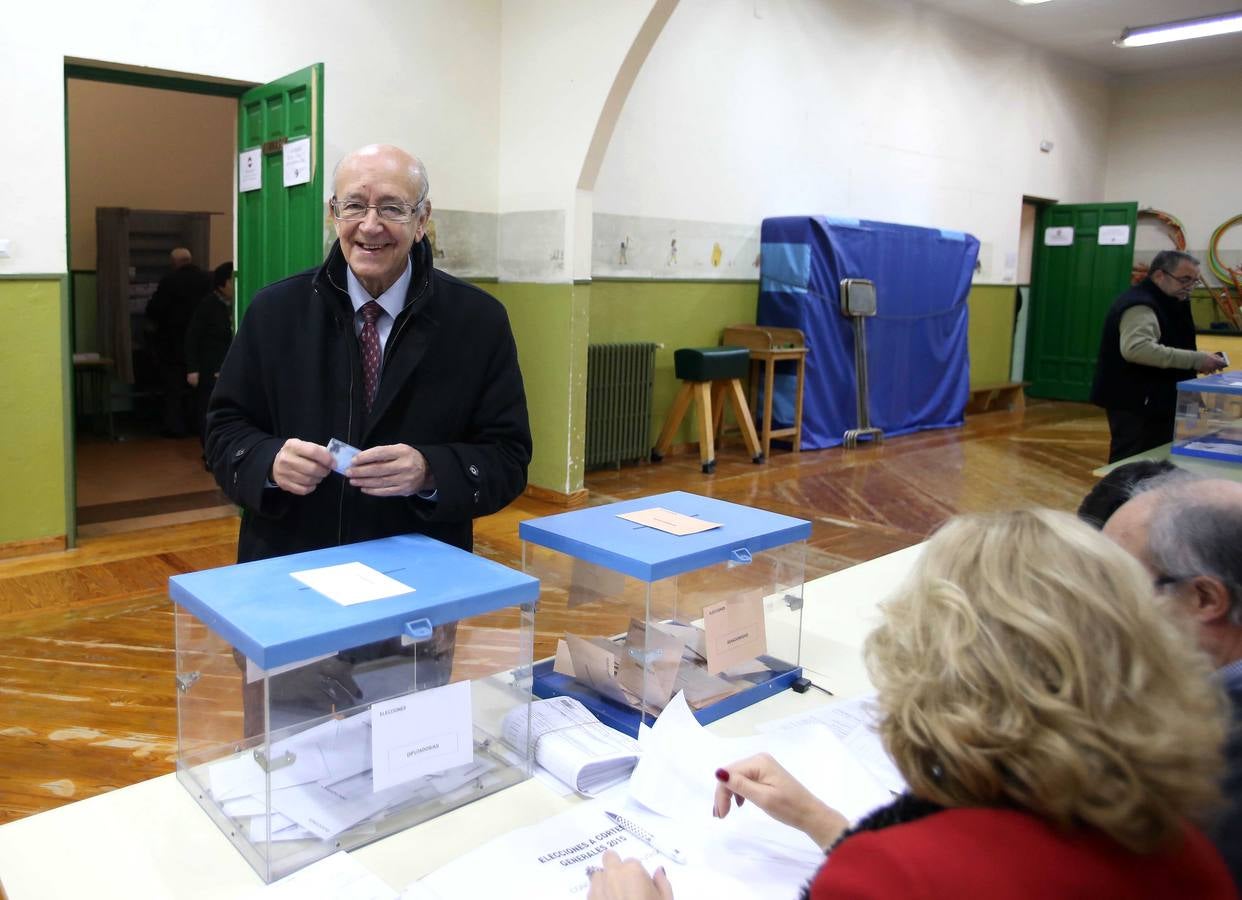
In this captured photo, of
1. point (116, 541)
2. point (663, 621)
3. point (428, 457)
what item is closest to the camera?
point (663, 621)

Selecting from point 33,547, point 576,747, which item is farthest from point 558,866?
point 33,547

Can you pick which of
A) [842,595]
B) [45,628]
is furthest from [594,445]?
[842,595]

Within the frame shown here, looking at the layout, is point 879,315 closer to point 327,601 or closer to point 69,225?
point 69,225

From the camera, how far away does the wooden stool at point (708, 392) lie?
7.14 m

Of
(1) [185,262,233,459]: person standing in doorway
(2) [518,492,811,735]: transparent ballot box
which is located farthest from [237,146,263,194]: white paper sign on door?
(2) [518,492,811,735]: transparent ballot box

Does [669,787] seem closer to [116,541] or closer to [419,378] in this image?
[419,378]

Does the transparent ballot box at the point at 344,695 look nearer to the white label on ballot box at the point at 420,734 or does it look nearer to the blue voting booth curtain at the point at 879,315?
the white label on ballot box at the point at 420,734

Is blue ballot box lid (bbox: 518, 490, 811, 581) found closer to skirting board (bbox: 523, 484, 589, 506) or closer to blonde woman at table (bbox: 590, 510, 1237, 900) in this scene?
blonde woman at table (bbox: 590, 510, 1237, 900)

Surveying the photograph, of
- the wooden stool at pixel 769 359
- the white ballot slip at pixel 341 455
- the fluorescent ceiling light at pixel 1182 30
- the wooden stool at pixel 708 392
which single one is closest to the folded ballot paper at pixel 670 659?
the white ballot slip at pixel 341 455

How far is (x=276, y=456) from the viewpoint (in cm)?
176

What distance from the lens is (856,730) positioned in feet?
5.23

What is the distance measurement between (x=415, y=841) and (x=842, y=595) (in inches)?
52.3

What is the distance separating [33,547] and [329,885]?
414 centimetres

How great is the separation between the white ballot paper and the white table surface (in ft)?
1.00
